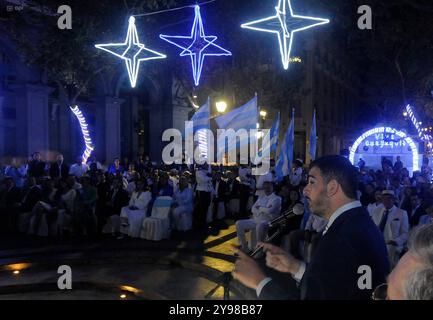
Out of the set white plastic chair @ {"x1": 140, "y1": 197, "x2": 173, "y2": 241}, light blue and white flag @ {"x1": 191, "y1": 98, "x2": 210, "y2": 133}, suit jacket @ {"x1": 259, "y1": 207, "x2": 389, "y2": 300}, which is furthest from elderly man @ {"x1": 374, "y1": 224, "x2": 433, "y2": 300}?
light blue and white flag @ {"x1": 191, "y1": 98, "x2": 210, "y2": 133}

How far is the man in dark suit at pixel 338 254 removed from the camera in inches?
80.2

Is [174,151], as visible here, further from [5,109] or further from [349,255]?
[349,255]

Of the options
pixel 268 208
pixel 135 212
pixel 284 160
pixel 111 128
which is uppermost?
pixel 111 128

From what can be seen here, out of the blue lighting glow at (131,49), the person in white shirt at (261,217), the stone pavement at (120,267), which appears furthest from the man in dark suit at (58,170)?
the person in white shirt at (261,217)

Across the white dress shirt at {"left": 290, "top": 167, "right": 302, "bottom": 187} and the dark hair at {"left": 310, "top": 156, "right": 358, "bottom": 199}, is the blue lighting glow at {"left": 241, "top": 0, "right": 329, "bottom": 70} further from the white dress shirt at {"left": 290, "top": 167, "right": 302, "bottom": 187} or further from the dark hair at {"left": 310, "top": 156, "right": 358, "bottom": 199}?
the white dress shirt at {"left": 290, "top": 167, "right": 302, "bottom": 187}

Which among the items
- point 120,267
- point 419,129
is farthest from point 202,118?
point 419,129

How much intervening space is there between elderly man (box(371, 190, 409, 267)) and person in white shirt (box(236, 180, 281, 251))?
2145mm

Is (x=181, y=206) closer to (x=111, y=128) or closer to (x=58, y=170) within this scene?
(x=58, y=170)

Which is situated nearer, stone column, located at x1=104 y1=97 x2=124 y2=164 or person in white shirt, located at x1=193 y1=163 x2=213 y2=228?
person in white shirt, located at x1=193 y1=163 x2=213 y2=228

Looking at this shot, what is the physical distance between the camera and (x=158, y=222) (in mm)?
9352

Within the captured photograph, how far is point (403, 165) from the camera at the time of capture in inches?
715

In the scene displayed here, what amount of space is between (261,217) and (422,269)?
7.08 meters

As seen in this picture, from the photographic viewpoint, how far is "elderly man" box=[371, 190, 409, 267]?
6.41m
